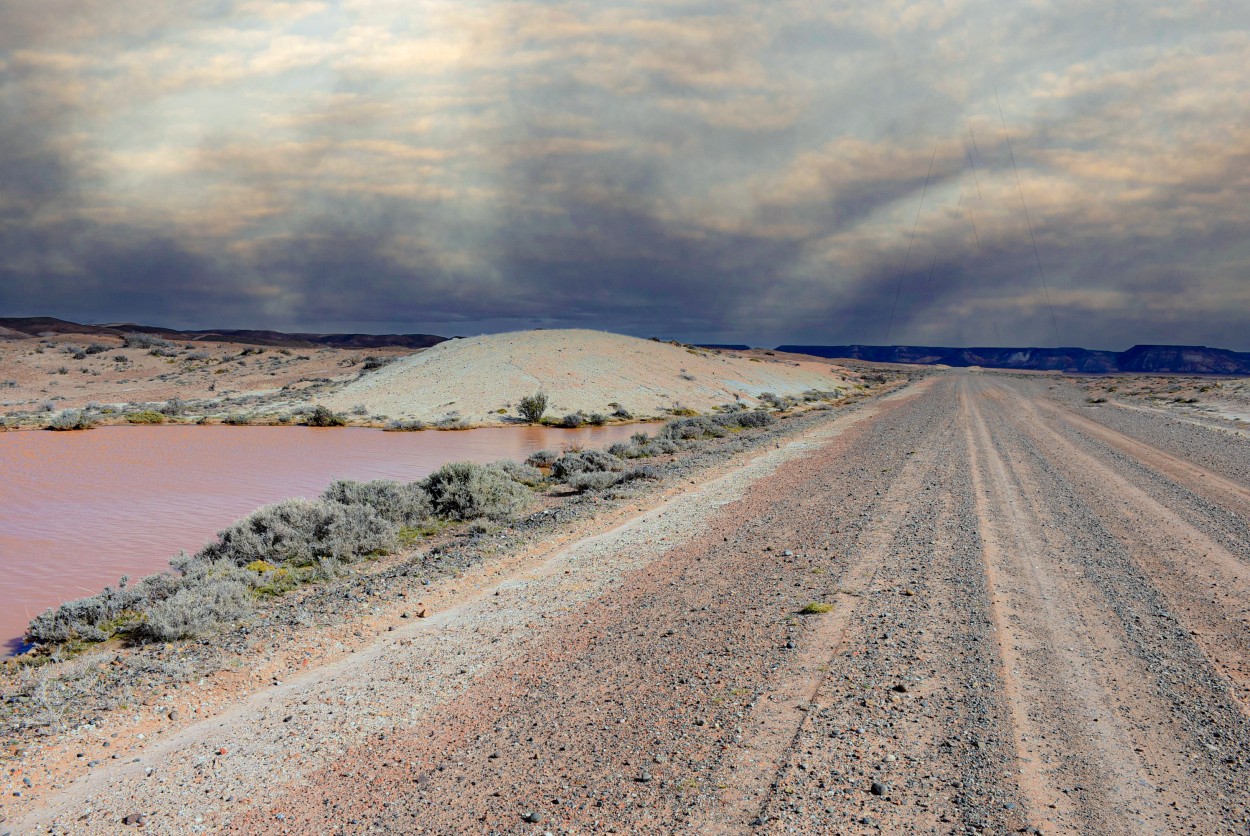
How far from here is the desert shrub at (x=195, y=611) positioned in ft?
24.0

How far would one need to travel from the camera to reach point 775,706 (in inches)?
205

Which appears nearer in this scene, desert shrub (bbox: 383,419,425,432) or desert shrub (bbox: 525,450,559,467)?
desert shrub (bbox: 525,450,559,467)

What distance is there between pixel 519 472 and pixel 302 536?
6617mm

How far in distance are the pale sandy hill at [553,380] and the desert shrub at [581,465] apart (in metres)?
18.9

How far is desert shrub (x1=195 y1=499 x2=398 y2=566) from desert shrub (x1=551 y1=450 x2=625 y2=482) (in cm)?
614

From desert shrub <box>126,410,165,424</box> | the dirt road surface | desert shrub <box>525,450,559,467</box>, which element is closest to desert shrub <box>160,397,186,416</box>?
desert shrub <box>126,410,165,424</box>

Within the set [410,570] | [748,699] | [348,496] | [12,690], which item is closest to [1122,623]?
[748,699]

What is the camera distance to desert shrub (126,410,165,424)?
1303 inches

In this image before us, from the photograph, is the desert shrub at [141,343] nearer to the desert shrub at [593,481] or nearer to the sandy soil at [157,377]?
the sandy soil at [157,377]

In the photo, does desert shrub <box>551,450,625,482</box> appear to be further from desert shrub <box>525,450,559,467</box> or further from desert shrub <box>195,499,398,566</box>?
desert shrub <box>195,499,398,566</box>

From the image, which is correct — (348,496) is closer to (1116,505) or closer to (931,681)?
(931,681)

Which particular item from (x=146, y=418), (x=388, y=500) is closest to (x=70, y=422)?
(x=146, y=418)

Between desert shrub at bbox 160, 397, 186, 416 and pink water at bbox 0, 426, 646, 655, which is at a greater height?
desert shrub at bbox 160, 397, 186, 416

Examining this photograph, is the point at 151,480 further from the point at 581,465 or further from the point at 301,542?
the point at 581,465
